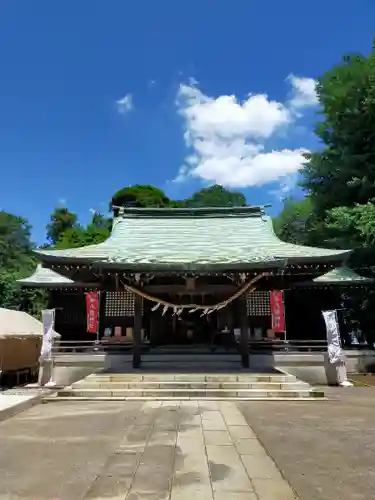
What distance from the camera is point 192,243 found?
17422mm

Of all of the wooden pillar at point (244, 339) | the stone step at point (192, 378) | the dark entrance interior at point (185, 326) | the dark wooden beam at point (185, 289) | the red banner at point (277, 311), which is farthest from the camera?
the red banner at point (277, 311)

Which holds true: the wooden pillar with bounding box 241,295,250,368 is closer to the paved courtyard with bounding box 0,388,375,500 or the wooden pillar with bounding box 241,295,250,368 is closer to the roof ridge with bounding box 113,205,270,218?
the paved courtyard with bounding box 0,388,375,500

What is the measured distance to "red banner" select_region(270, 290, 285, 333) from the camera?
18000mm

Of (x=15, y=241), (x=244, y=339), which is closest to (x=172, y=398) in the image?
(x=244, y=339)

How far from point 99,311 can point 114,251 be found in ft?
13.6

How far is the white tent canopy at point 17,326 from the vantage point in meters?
15.3

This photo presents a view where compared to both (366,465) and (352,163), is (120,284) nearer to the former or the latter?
(366,465)

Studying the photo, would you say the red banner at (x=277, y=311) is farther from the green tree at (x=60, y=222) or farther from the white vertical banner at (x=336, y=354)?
the green tree at (x=60, y=222)

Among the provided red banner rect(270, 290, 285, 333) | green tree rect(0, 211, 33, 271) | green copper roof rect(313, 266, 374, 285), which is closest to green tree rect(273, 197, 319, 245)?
green copper roof rect(313, 266, 374, 285)

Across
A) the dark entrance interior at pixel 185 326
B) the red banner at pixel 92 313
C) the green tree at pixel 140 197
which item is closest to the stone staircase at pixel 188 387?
the dark entrance interior at pixel 185 326

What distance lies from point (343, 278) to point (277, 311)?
3.64 meters

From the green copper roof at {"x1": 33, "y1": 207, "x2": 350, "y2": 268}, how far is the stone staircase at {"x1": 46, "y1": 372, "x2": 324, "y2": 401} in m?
3.51

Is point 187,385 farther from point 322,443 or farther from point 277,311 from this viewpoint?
point 277,311

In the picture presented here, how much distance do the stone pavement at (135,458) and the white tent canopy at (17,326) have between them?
27.0ft
